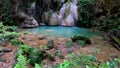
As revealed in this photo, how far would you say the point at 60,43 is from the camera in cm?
891

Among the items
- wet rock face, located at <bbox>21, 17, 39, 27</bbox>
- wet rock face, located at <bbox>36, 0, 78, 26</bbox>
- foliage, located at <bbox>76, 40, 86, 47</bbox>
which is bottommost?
foliage, located at <bbox>76, 40, 86, 47</bbox>

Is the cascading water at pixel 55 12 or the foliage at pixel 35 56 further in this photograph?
the cascading water at pixel 55 12

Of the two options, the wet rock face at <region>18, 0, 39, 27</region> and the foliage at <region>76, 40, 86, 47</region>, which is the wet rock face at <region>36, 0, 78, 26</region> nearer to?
the wet rock face at <region>18, 0, 39, 27</region>

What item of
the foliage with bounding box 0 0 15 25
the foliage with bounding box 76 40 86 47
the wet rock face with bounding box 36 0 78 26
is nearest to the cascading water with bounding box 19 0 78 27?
the wet rock face with bounding box 36 0 78 26

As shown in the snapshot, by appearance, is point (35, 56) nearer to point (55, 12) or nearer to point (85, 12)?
point (85, 12)

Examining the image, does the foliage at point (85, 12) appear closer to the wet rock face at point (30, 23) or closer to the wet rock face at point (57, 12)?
the wet rock face at point (57, 12)

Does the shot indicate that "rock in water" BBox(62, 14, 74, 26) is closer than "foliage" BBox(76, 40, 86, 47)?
No

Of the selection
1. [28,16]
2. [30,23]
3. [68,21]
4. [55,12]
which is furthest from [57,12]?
[30,23]

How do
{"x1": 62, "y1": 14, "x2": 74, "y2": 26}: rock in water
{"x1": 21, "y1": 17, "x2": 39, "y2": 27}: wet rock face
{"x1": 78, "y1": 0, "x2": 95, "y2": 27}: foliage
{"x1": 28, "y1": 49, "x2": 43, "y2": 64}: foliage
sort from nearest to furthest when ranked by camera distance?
1. {"x1": 28, "y1": 49, "x2": 43, "y2": 64}: foliage
2. {"x1": 21, "y1": 17, "x2": 39, "y2": 27}: wet rock face
3. {"x1": 78, "y1": 0, "x2": 95, "y2": 27}: foliage
4. {"x1": 62, "y1": 14, "x2": 74, "y2": 26}: rock in water

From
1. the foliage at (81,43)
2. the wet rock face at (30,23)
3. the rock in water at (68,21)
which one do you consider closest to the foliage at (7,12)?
the wet rock face at (30,23)

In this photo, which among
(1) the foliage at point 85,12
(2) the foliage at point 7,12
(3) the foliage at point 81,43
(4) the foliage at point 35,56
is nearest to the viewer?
(4) the foliage at point 35,56

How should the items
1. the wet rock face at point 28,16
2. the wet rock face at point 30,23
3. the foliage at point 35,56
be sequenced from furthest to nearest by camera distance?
the wet rock face at point 28,16 → the wet rock face at point 30,23 → the foliage at point 35,56

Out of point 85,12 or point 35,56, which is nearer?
point 35,56

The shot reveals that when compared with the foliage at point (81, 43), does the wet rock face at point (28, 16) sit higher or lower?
higher
